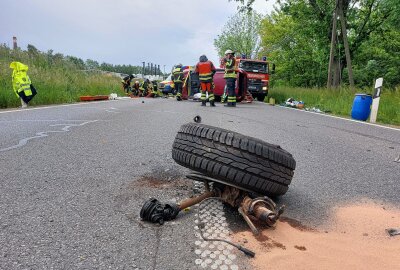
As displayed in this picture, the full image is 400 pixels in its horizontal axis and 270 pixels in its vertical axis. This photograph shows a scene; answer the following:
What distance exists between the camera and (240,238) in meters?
1.89

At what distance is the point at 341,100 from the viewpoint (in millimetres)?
13195

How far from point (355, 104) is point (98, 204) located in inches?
384

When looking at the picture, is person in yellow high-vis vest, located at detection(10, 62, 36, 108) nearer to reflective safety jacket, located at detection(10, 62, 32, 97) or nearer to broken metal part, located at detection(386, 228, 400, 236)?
reflective safety jacket, located at detection(10, 62, 32, 97)

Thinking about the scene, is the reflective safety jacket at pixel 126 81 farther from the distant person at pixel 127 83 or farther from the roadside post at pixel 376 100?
the roadside post at pixel 376 100

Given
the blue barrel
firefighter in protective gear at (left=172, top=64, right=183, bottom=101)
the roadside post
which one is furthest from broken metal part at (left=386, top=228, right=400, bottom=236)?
firefighter in protective gear at (left=172, top=64, right=183, bottom=101)

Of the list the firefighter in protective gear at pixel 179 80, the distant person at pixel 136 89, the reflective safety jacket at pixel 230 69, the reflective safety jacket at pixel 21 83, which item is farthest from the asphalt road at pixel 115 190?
the distant person at pixel 136 89

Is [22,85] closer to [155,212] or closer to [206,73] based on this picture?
[206,73]

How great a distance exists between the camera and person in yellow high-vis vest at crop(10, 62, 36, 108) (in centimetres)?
1092

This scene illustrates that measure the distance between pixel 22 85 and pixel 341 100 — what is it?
1147 cm

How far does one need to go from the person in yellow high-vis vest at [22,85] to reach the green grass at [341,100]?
35.3ft

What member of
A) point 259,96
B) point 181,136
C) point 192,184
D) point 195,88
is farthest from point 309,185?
point 259,96

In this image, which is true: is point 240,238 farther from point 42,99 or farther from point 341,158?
point 42,99

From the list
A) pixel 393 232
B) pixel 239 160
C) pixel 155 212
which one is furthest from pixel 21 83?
pixel 393 232

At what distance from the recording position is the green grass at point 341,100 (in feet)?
33.3
